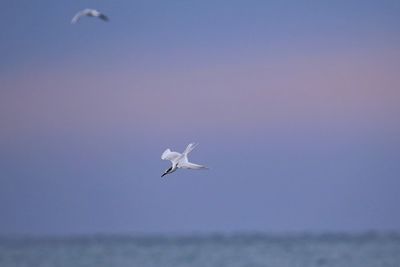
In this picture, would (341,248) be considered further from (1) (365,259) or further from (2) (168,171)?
(2) (168,171)

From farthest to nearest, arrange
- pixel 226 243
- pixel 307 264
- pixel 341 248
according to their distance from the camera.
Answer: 1. pixel 226 243
2. pixel 341 248
3. pixel 307 264

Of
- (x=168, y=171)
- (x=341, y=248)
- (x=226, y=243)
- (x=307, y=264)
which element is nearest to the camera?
(x=168, y=171)

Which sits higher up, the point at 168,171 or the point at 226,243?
the point at 226,243

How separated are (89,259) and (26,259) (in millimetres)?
2384

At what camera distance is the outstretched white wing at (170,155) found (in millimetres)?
15887

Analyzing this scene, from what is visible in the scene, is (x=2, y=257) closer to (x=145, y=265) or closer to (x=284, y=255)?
(x=145, y=265)

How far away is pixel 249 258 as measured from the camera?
4206 centimetres

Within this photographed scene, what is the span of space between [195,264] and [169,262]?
1.46 m

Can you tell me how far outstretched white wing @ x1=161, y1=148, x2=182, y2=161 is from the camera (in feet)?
52.1

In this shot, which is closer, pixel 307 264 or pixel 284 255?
pixel 307 264

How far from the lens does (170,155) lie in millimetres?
16000

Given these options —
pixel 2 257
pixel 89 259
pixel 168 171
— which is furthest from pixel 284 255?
pixel 168 171

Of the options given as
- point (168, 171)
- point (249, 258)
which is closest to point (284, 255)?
point (249, 258)

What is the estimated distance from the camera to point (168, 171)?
51.2ft
